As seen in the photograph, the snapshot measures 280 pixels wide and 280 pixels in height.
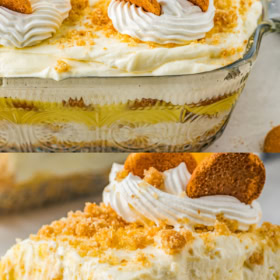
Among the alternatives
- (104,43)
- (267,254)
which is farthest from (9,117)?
(267,254)

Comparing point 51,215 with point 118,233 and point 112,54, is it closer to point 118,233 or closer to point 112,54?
point 118,233

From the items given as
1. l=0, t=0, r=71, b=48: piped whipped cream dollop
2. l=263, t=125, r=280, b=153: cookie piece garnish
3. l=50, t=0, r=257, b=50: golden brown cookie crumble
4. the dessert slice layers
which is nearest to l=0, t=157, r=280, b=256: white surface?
the dessert slice layers

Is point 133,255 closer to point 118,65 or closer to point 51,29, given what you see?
point 118,65

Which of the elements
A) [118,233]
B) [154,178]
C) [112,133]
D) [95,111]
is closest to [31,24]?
[95,111]

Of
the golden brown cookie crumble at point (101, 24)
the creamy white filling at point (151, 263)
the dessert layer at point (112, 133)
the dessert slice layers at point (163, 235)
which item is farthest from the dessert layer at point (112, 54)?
the creamy white filling at point (151, 263)

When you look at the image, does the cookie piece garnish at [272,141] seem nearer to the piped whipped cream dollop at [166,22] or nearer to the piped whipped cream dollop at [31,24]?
the piped whipped cream dollop at [166,22]

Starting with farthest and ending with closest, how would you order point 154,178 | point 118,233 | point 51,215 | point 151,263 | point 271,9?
1. point 271,9
2. point 51,215
3. point 154,178
4. point 118,233
5. point 151,263
